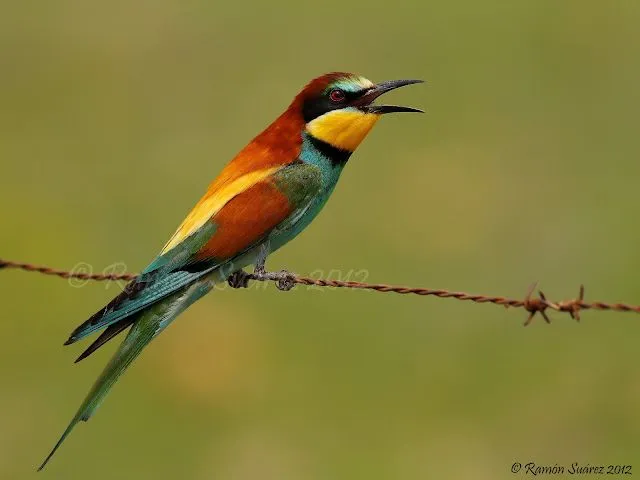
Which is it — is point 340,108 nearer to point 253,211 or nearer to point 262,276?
point 253,211

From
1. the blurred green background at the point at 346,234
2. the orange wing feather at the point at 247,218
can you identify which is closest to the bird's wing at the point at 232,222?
the orange wing feather at the point at 247,218

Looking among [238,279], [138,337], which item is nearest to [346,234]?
[238,279]

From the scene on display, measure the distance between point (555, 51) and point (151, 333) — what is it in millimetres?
5908

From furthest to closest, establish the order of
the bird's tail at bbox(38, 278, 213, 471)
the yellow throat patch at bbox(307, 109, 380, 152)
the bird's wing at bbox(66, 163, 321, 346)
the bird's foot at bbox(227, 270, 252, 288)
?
the bird's foot at bbox(227, 270, 252, 288) → the yellow throat patch at bbox(307, 109, 380, 152) → the bird's wing at bbox(66, 163, 321, 346) → the bird's tail at bbox(38, 278, 213, 471)

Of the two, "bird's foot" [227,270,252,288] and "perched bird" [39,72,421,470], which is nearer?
"perched bird" [39,72,421,470]

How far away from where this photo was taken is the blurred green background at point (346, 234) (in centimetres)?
549

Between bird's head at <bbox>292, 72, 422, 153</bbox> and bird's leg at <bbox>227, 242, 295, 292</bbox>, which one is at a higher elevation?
bird's head at <bbox>292, 72, 422, 153</bbox>

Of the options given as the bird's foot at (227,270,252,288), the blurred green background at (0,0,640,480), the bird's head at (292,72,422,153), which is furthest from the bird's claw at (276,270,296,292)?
the blurred green background at (0,0,640,480)

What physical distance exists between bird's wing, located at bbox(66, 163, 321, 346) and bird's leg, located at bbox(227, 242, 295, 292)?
82 millimetres

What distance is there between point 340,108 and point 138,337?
94 cm

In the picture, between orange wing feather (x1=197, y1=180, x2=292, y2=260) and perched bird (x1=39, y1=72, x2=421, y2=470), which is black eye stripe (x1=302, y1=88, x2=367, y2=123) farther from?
orange wing feather (x1=197, y1=180, x2=292, y2=260)

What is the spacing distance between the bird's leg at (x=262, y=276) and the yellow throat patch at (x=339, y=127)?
0.38 m

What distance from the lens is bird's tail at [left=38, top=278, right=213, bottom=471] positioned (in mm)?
3582

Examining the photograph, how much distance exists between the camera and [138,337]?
145 inches
